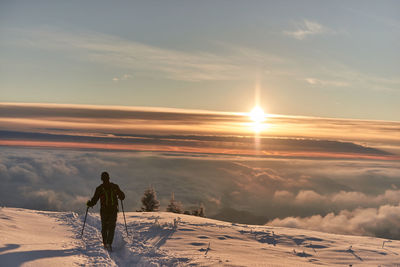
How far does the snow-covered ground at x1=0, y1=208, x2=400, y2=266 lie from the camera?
289 inches

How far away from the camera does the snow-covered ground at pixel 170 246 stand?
7.34 m

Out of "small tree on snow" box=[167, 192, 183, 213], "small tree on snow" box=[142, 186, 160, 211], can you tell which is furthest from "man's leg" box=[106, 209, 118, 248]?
"small tree on snow" box=[142, 186, 160, 211]

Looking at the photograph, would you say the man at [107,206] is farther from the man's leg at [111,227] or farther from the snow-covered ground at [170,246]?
the snow-covered ground at [170,246]

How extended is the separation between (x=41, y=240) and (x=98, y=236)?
1862 millimetres

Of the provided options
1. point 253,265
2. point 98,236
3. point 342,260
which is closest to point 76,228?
point 98,236

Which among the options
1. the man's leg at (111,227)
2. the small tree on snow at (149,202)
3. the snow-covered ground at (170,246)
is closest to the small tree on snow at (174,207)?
the small tree on snow at (149,202)

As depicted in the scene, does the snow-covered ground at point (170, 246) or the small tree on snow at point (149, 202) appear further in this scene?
the small tree on snow at point (149, 202)

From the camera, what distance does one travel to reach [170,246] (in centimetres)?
941

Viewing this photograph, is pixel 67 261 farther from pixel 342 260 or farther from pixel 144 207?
pixel 144 207

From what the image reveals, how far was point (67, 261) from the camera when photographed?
21.8 feet

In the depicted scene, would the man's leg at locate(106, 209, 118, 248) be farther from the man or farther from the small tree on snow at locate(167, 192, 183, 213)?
the small tree on snow at locate(167, 192, 183, 213)

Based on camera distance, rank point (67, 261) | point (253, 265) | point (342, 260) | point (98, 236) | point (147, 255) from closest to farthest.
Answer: point (67, 261), point (253, 265), point (147, 255), point (342, 260), point (98, 236)

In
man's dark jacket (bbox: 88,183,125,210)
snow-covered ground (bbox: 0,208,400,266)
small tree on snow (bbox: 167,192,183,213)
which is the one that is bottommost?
snow-covered ground (bbox: 0,208,400,266)

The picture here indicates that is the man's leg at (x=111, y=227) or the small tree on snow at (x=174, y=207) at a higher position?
the small tree on snow at (x=174, y=207)
